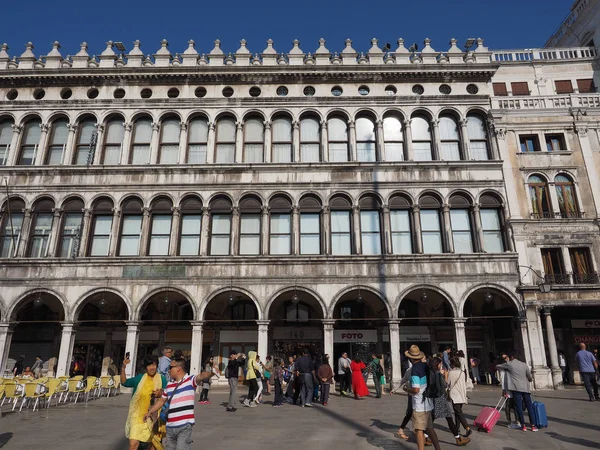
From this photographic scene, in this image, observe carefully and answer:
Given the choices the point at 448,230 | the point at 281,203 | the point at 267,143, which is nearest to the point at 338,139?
the point at 267,143

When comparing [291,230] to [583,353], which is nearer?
[583,353]

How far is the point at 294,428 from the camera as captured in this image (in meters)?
10.3

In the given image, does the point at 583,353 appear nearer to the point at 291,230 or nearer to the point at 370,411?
the point at 370,411

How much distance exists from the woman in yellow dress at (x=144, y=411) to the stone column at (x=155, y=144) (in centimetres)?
1827

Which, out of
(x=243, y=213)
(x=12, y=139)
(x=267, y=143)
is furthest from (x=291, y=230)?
(x=12, y=139)

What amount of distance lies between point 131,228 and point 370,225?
11961 mm

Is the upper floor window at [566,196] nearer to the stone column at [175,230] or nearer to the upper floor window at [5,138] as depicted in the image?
the stone column at [175,230]

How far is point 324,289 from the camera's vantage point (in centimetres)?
2059

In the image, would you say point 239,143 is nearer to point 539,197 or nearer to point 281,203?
point 281,203

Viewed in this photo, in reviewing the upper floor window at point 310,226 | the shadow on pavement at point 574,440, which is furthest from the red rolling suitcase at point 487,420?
the upper floor window at point 310,226

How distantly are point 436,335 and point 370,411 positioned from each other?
1121 centimetres

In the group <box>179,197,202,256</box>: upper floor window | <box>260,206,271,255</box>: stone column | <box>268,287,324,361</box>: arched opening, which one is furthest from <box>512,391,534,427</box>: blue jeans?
<box>179,197,202,256</box>: upper floor window

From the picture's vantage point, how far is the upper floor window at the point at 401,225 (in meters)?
21.7

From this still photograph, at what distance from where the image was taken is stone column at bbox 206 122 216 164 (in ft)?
75.8
